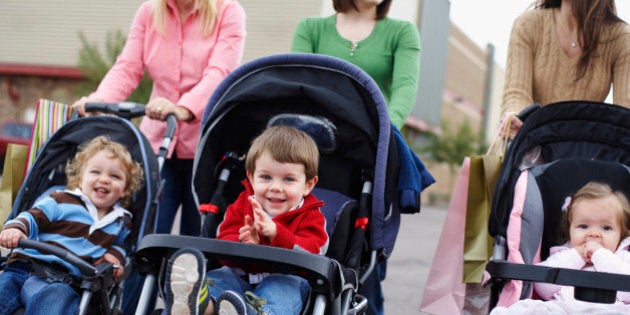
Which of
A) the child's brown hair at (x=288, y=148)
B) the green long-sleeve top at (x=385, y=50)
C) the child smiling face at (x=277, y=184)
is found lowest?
the child smiling face at (x=277, y=184)

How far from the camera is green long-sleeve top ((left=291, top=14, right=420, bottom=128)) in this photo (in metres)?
3.39

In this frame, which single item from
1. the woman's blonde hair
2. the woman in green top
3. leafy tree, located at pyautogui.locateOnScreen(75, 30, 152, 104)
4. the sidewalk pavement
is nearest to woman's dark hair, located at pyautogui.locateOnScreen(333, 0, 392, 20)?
the woman in green top

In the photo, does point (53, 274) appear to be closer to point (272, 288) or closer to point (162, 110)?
point (162, 110)

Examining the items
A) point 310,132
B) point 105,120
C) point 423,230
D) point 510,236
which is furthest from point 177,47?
point 423,230

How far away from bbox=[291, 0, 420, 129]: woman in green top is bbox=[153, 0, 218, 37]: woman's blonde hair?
Result: 0.49 meters

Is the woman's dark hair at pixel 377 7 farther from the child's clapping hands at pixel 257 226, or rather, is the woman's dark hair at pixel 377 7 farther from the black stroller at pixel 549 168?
the child's clapping hands at pixel 257 226

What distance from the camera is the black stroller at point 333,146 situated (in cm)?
289

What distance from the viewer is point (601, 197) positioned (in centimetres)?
290

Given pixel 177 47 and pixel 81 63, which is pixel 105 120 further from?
pixel 81 63

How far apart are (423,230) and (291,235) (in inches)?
417

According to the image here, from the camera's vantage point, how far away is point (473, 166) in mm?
3297

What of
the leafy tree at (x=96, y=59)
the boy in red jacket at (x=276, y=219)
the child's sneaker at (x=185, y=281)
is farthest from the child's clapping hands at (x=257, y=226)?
the leafy tree at (x=96, y=59)

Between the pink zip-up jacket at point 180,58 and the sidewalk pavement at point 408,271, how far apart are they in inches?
100

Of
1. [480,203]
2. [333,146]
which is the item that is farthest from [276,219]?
[480,203]
